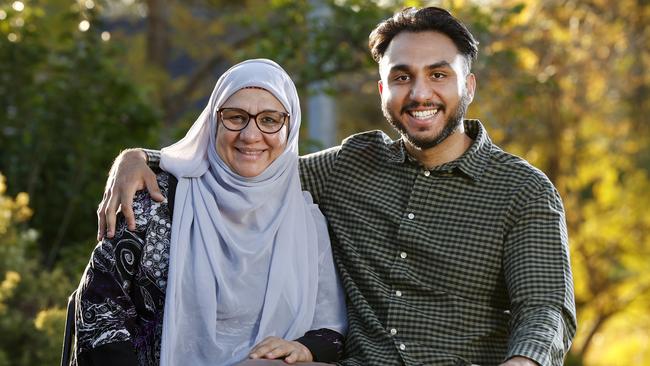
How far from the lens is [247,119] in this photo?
13.2ft

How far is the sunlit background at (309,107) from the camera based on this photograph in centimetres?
711

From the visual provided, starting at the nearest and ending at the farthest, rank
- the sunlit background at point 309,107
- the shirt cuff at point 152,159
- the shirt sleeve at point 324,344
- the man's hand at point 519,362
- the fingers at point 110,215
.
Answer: the man's hand at point 519,362 < the fingers at point 110,215 < the shirt sleeve at point 324,344 < the shirt cuff at point 152,159 < the sunlit background at point 309,107

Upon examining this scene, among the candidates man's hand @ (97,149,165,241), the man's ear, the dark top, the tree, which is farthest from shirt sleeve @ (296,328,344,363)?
the tree

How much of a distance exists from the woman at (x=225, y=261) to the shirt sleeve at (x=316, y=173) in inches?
9.7

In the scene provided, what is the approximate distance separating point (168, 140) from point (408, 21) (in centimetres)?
433

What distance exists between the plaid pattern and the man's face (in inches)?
5.6

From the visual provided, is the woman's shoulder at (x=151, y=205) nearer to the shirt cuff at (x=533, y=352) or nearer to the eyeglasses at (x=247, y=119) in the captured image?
the eyeglasses at (x=247, y=119)

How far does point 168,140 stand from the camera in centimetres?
829

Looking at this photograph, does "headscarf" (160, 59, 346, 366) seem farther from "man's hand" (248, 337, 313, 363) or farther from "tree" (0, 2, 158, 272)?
"tree" (0, 2, 158, 272)

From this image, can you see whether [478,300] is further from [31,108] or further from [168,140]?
[168,140]

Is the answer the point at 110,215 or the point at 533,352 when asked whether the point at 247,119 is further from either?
the point at 533,352

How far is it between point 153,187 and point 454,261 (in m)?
1.08

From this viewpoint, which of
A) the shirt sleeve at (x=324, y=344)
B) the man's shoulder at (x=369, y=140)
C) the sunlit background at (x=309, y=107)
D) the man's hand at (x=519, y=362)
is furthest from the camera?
the sunlit background at (x=309, y=107)

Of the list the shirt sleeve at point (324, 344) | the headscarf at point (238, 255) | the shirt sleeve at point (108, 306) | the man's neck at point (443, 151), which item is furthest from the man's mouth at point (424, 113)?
the shirt sleeve at point (108, 306)
